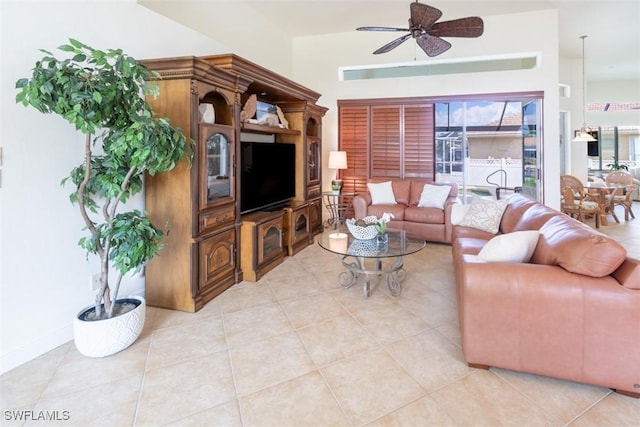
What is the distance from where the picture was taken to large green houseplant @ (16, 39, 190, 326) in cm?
190

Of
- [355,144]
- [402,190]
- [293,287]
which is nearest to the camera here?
[293,287]

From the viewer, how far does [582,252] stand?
1868 mm

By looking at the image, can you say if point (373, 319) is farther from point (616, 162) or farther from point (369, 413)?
point (616, 162)

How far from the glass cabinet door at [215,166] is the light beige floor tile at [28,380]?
1431 millimetres

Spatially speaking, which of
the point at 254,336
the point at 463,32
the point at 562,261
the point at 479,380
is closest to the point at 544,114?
the point at 463,32

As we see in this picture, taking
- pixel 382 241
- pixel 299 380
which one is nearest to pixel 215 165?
pixel 382 241

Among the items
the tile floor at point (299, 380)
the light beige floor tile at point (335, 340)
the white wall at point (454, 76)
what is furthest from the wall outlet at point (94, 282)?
the white wall at point (454, 76)

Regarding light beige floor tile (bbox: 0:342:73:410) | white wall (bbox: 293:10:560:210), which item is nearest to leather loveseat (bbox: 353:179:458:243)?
white wall (bbox: 293:10:560:210)

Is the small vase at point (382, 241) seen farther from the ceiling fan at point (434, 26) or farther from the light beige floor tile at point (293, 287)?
the ceiling fan at point (434, 26)

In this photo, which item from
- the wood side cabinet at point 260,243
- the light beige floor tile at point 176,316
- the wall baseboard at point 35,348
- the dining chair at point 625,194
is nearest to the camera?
the wall baseboard at point 35,348

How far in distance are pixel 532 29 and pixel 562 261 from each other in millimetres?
4958

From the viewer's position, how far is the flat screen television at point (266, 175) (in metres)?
3.81

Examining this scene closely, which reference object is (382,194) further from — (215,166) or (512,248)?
(512,248)

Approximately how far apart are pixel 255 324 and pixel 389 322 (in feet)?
3.36
